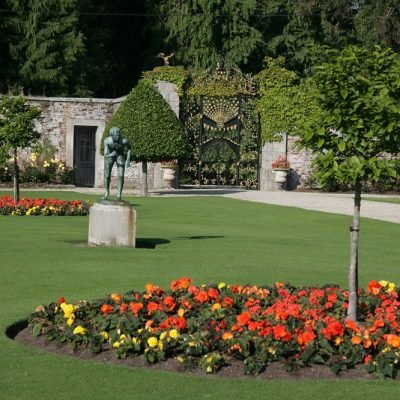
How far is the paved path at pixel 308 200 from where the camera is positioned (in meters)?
23.7

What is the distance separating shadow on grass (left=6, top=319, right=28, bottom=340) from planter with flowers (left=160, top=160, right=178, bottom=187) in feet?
81.2

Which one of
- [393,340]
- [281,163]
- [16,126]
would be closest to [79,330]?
[393,340]

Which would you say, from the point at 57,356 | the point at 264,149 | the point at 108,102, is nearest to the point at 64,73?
the point at 108,102

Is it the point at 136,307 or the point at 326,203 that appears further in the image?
the point at 326,203

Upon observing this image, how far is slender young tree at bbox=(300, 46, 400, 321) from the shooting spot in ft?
27.0

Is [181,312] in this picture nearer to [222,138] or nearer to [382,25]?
[222,138]

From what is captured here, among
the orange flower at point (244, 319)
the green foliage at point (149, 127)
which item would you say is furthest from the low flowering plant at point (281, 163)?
the orange flower at point (244, 319)

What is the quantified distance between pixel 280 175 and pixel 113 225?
19.7 m

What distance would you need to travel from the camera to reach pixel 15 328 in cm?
841

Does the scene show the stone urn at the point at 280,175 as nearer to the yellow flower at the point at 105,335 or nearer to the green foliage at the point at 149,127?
the green foliage at the point at 149,127

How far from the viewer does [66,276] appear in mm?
11266

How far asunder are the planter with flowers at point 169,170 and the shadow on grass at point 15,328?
81.2ft

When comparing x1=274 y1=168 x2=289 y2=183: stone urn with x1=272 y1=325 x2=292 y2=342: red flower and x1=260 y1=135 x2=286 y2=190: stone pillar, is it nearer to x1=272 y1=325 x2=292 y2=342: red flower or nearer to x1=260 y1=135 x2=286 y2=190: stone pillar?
x1=260 y1=135 x2=286 y2=190: stone pillar

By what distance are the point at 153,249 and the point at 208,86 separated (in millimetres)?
20468
